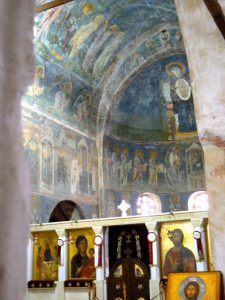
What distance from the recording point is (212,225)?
15.2 ft

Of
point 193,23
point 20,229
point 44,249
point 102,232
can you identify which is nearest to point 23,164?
point 20,229

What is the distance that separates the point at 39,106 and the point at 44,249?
5322 mm

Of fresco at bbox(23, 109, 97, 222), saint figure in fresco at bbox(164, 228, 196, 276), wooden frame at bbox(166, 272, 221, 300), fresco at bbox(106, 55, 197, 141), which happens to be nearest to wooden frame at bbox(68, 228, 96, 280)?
fresco at bbox(23, 109, 97, 222)

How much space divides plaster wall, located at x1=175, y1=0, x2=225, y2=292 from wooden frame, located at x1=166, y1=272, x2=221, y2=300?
18cm

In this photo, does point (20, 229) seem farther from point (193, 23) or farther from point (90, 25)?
point (90, 25)

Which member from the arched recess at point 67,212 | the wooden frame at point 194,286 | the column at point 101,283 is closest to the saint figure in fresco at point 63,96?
the arched recess at point 67,212

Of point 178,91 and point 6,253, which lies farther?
point 178,91

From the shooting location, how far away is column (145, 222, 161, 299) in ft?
36.9

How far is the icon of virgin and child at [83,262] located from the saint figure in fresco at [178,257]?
2.27m

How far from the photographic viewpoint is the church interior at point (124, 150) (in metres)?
5.17

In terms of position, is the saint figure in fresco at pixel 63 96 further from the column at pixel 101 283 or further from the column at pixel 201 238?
the column at pixel 201 238

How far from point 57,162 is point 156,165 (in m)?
5.67

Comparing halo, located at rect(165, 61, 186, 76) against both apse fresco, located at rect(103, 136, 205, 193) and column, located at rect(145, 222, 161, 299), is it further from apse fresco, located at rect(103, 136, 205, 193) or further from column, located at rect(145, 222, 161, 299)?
column, located at rect(145, 222, 161, 299)

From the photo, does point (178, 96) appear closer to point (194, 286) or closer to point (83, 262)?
point (83, 262)
